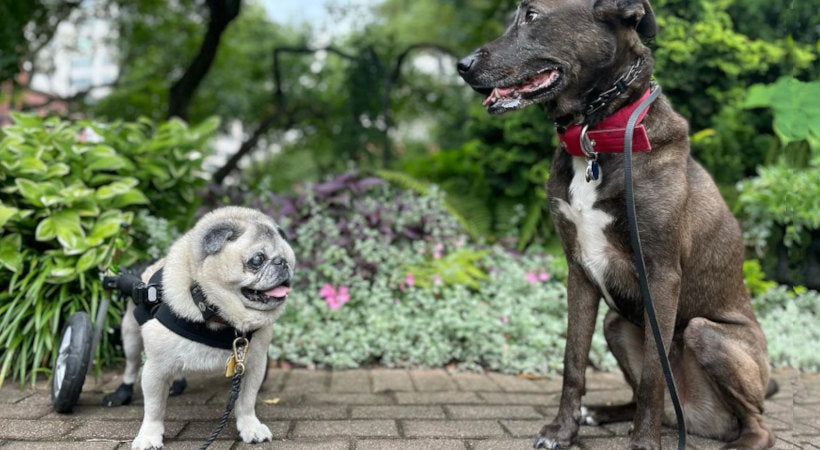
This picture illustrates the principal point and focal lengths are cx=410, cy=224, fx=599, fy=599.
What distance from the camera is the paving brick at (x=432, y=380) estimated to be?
151 inches

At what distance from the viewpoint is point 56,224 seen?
12.7 ft

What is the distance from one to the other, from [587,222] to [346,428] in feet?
4.92

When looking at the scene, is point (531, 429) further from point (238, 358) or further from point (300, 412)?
point (238, 358)

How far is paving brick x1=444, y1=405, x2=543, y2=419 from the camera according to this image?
3.22m

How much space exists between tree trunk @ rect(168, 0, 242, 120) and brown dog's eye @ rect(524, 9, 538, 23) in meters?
4.74

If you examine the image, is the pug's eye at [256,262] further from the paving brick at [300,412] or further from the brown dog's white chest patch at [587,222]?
the brown dog's white chest patch at [587,222]

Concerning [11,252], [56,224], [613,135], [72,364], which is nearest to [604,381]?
[613,135]

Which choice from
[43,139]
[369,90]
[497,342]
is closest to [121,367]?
[43,139]

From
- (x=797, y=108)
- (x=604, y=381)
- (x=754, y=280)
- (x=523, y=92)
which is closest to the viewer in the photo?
(x=797, y=108)

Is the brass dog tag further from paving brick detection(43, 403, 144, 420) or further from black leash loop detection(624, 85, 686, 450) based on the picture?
black leash loop detection(624, 85, 686, 450)

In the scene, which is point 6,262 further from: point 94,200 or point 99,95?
point 99,95

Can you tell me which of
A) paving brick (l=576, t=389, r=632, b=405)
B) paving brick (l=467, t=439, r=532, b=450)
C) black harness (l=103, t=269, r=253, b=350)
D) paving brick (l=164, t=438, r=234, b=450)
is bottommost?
paving brick (l=576, t=389, r=632, b=405)

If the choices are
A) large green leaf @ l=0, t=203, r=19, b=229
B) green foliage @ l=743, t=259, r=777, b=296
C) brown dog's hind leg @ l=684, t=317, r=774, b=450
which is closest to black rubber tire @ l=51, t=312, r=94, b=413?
large green leaf @ l=0, t=203, r=19, b=229

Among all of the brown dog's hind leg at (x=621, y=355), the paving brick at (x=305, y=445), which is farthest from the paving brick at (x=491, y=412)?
the paving brick at (x=305, y=445)
